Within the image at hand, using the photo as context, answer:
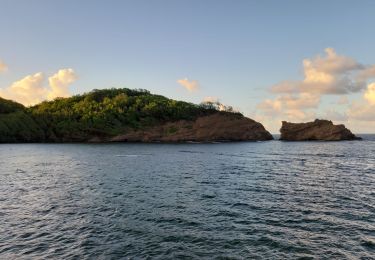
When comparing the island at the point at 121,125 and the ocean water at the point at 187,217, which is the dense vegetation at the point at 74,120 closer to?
the island at the point at 121,125

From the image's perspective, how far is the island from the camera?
562 ft

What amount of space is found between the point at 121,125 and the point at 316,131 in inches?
4187

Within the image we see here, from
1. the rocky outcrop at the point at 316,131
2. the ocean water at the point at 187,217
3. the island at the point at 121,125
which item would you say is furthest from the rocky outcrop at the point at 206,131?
the ocean water at the point at 187,217

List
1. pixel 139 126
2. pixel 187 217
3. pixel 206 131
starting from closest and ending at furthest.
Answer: pixel 187 217 < pixel 206 131 < pixel 139 126

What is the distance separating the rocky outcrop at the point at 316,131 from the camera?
17525 centimetres

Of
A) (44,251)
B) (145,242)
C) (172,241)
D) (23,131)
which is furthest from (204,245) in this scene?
(23,131)

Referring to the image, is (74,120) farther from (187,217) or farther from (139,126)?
(187,217)

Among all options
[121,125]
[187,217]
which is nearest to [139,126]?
[121,125]

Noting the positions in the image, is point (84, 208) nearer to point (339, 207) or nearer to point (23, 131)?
point (339, 207)

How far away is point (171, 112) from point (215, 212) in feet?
551

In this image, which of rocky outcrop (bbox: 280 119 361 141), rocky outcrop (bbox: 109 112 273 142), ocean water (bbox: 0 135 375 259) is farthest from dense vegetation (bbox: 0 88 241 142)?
ocean water (bbox: 0 135 375 259)

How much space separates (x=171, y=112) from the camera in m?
196

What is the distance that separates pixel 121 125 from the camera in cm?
18175

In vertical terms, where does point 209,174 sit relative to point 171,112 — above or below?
below
